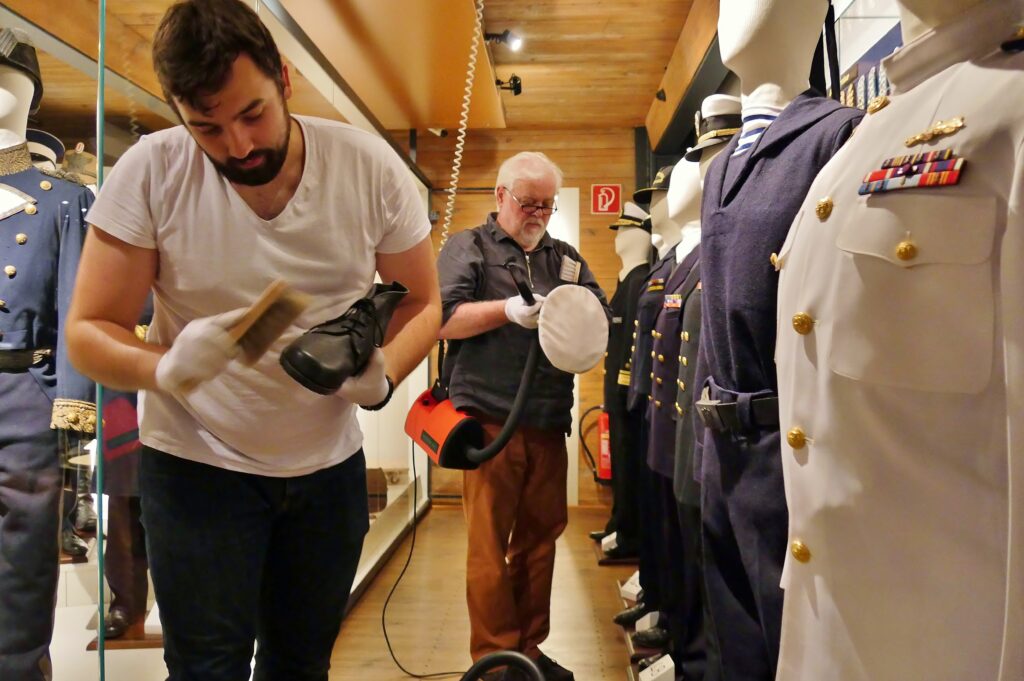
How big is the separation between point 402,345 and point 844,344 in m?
Result: 0.68

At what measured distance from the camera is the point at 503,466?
6.59 ft

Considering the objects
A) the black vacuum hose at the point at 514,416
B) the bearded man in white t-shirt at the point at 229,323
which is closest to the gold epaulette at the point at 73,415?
the bearded man in white t-shirt at the point at 229,323

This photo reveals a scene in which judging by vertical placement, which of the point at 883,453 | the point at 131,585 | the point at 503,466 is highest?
the point at 883,453

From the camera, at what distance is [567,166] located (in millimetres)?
4957

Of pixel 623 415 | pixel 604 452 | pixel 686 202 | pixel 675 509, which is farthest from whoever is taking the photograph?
pixel 604 452

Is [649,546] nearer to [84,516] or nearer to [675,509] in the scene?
[675,509]

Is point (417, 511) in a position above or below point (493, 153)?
below

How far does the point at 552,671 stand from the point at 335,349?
1.73 m

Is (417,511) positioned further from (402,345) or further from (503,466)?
(402,345)

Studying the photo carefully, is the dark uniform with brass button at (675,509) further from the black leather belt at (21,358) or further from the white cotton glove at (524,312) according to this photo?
the black leather belt at (21,358)

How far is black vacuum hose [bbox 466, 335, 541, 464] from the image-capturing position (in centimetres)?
184

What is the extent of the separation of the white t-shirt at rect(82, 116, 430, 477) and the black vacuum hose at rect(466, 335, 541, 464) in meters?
0.78

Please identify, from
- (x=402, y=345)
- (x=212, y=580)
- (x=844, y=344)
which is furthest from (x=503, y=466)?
(x=844, y=344)

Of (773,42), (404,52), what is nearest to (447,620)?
(773,42)
